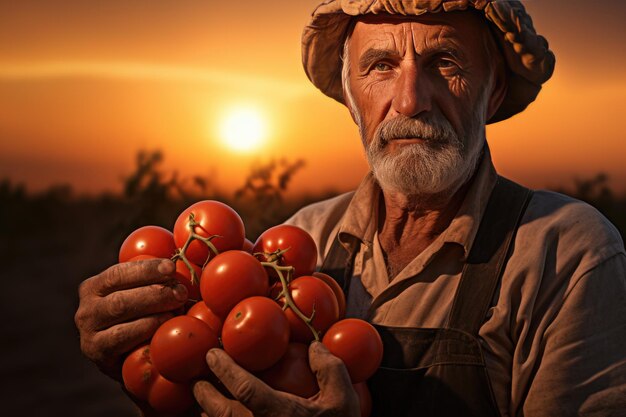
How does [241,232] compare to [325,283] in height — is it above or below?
above

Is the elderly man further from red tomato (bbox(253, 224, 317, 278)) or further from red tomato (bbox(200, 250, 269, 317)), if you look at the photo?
red tomato (bbox(253, 224, 317, 278))

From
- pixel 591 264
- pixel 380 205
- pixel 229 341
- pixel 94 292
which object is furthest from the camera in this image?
pixel 380 205

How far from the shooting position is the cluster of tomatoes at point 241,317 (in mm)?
2082

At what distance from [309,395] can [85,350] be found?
860 mm

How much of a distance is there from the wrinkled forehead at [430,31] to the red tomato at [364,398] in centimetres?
129

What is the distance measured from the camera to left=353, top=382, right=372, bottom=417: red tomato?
7.54ft

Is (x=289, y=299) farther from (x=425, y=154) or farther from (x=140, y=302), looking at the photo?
(x=425, y=154)

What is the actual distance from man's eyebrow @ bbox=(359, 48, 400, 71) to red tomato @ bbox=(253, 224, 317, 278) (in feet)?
2.73

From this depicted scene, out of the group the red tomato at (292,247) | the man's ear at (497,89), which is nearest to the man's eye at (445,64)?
the man's ear at (497,89)

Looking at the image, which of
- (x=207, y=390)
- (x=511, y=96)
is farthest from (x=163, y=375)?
(x=511, y=96)

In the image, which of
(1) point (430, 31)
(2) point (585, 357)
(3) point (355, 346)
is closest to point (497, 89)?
(1) point (430, 31)

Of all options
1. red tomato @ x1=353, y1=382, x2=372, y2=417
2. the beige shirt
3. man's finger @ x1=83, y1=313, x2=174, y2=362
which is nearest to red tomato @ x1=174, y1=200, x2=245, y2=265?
man's finger @ x1=83, y1=313, x2=174, y2=362

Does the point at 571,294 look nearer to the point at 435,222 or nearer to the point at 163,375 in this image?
the point at 435,222

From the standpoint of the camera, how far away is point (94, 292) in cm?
241
